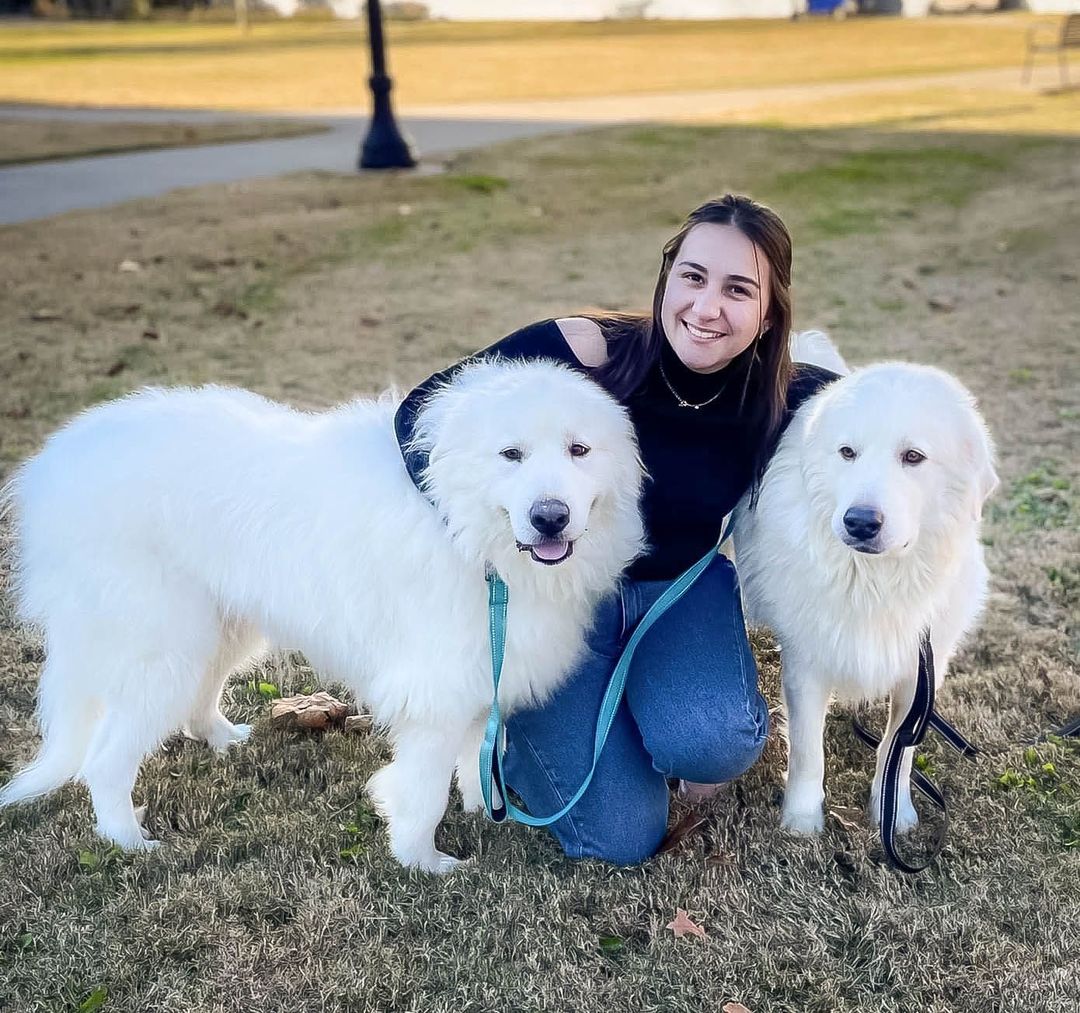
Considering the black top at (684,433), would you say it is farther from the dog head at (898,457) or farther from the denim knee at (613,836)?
the denim knee at (613,836)

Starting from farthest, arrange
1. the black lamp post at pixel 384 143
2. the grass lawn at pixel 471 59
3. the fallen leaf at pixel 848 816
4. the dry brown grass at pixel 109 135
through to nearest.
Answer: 1. the grass lawn at pixel 471 59
2. the dry brown grass at pixel 109 135
3. the black lamp post at pixel 384 143
4. the fallen leaf at pixel 848 816

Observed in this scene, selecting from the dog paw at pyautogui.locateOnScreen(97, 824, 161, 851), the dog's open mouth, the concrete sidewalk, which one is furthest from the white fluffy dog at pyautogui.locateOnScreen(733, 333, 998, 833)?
the concrete sidewalk

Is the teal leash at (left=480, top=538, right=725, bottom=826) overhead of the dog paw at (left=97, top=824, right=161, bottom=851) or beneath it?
overhead

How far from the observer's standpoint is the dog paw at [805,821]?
Answer: 2.93 meters

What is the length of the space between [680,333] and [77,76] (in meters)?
28.9

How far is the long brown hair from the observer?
2.78 m

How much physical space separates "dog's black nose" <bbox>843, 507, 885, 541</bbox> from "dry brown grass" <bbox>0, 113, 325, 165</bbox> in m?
13.4

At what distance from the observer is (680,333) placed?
2.78 meters

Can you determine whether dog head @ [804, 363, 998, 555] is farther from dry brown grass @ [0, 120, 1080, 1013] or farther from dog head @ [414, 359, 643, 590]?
dry brown grass @ [0, 120, 1080, 1013]

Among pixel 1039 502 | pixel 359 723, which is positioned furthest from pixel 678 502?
pixel 1039 502

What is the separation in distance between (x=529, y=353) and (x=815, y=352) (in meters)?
1.08

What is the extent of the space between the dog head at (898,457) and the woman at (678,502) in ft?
1.11

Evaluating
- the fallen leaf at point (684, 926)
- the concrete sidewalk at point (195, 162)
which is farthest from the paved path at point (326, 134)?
the fallen leaf at point (684, 926)

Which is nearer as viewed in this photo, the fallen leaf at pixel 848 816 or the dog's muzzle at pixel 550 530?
the dog's muzzle at pixel 550 530
